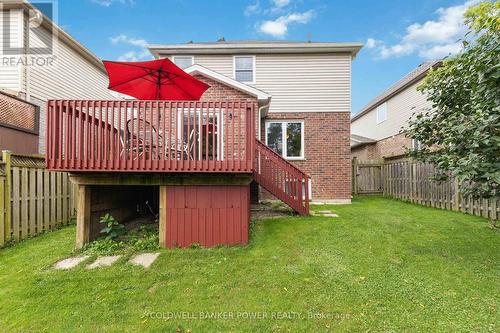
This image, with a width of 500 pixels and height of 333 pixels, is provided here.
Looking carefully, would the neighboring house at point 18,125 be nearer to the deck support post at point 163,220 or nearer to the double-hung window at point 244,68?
the deck support post at point 163,220

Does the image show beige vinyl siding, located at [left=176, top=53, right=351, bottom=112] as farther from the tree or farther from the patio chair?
the patio chair

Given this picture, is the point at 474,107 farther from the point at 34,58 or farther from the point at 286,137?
the point at 34,58

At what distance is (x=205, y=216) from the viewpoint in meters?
4.74

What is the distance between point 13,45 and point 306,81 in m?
10.5

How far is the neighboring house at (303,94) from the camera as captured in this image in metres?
9.92

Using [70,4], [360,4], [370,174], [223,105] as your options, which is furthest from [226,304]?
[360,4]

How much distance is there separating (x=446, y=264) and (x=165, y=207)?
4.62 m

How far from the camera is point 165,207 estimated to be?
187 inches

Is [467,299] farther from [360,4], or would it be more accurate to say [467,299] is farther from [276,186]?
[360,4]

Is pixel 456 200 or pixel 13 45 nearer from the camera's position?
pixel 456 200

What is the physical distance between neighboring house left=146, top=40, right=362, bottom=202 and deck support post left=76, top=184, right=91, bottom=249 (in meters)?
6.29

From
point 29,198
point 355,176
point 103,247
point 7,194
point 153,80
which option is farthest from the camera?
point 355,176

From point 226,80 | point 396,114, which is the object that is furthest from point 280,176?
point 396,114
